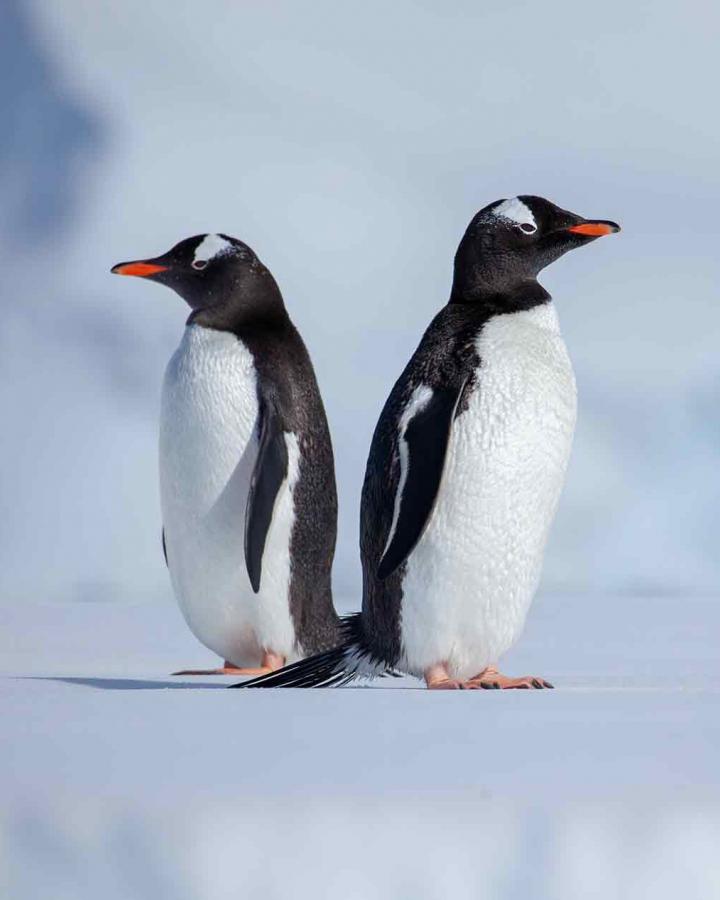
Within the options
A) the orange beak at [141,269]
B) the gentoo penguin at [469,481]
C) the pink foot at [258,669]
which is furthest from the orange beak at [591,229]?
the pink foot at [258,669]

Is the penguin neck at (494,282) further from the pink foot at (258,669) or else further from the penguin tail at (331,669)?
the pink foot at (258,669)

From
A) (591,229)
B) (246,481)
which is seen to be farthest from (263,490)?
(591,229)

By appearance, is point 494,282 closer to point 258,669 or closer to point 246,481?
point 246,481

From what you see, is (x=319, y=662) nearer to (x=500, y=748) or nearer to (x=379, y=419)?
(x=379, y=419)

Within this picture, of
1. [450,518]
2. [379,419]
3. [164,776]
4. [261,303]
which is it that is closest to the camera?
[164,776]

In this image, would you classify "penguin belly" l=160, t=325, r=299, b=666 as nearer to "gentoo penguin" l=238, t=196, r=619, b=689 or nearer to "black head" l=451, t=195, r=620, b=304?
"gentoo penguin" l=238, t=196, r=619, b=689

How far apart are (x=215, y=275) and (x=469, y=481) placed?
126 centimetres

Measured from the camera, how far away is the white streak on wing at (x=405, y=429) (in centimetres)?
344

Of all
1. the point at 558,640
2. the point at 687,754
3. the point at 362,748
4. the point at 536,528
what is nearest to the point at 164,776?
the point at 362,748

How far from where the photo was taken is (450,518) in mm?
3439

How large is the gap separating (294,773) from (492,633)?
1371mm

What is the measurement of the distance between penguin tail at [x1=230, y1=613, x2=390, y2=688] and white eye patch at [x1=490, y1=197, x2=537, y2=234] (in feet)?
3.57

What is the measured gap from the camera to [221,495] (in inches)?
163

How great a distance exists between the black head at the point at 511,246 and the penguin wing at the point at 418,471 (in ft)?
1.15
